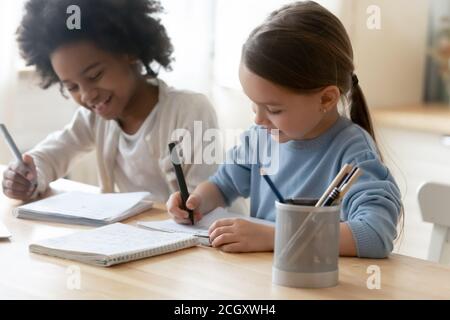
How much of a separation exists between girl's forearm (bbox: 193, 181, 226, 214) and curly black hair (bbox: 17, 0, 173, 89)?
0.52 metres

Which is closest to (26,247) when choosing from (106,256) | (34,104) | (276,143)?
(106,256)

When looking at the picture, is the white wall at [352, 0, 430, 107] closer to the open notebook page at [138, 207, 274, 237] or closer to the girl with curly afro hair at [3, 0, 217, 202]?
the girl with curly afro hair at [3, 0, 217, 202]

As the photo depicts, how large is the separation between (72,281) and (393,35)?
230cm

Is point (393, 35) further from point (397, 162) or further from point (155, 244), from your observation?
point (155, 244)

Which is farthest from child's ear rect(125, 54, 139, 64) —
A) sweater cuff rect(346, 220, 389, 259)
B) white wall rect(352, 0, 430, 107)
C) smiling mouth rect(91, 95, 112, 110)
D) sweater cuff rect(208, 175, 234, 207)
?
white wall rect(352, 0, 430, 107)

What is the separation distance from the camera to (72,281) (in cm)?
119

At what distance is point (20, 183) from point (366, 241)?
0.87 m

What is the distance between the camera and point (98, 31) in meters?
2.05

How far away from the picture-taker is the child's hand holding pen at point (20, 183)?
6.07 feet

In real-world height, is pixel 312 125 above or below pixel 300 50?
below

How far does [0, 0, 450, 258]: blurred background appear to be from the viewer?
284 cm

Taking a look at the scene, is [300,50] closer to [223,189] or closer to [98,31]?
[223,189]

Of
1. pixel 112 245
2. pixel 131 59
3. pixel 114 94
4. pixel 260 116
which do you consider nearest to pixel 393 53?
pixel 131 59

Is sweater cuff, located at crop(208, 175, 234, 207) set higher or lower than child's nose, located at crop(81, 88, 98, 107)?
lower
